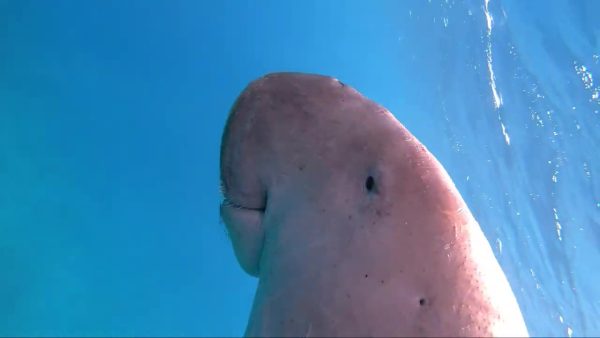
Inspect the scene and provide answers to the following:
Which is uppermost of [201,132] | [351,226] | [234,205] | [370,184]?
[201,132]

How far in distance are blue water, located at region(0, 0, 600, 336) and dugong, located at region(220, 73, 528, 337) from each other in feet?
37.9

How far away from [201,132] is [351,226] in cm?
1641

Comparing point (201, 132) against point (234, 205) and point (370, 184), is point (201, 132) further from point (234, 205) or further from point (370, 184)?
point (370, 184)

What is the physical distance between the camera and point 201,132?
17547 mm

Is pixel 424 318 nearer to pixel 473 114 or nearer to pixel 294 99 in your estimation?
pixel 294 99

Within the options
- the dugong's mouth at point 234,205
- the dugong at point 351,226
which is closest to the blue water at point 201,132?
the dugong at point 351,226

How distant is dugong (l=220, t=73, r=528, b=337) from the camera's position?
156 cm

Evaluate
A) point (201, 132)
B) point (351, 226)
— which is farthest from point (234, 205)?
point (201, 132)

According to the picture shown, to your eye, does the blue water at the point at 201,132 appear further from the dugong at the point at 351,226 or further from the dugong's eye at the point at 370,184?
the dugong's eye at the point at 370,184

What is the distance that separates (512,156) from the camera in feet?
46.9

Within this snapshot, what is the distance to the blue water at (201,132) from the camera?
13.1 m

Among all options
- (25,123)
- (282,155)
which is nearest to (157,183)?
(25,123)

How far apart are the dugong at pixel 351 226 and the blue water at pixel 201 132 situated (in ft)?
37.9

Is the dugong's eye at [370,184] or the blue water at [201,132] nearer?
the dugong's eye at [370,184]
